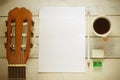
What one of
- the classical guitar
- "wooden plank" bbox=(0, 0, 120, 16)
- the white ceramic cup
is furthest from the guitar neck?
the white ceramic cup

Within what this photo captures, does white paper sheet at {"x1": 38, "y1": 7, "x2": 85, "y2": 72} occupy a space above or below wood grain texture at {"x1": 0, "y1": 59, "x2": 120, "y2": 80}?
above

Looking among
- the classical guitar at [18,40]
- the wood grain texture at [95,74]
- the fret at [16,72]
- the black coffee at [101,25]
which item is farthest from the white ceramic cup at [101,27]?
the fret at [16,72]

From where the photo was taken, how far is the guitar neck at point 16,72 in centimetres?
128

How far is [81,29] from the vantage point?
1433mm

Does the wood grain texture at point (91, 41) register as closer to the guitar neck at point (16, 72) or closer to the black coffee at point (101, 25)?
the black coffee at point (101, 25)

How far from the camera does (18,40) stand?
1.34 metres

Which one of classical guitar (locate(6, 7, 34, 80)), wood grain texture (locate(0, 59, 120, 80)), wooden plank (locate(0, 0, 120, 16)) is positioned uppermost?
wooden plank (locate(0, 0, 120, 16))

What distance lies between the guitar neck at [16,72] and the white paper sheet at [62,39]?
16cm

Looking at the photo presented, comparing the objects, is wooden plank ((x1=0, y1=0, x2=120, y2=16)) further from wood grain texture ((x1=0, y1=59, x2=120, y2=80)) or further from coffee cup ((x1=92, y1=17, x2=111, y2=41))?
wood grain texture ((x1=0, y1=59, x2=120, y2=80))

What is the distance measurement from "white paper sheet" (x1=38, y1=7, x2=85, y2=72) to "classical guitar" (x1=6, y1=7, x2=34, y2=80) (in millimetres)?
113

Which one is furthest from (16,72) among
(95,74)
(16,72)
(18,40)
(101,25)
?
(101,25)

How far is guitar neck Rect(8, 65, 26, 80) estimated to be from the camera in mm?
1284

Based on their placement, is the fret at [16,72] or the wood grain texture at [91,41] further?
the wood grain texture at [91,41]

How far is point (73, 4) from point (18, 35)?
1.44 ft
